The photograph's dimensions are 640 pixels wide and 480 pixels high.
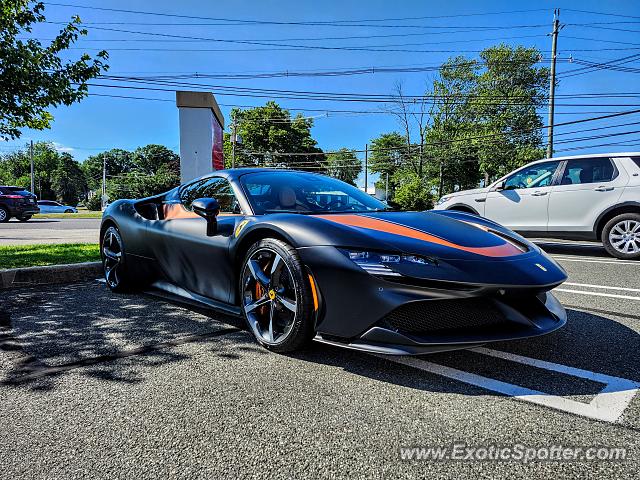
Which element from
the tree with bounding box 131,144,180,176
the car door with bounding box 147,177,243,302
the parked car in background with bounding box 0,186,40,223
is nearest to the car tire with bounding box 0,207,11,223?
the parked car in background with bounding box 0,186,40,223

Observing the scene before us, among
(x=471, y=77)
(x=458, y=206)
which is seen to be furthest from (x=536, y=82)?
(x=458, y=206)

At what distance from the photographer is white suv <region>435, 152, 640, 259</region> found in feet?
20.7

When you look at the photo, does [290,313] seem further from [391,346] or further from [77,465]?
[77,465]

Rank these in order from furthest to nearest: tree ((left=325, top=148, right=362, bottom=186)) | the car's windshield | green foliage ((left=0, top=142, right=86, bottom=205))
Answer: green foliage ((left=0, top=142, right=86, bottom=205)) < tree ((left=325, top=148, right=362, bottom=186)) < the car's windshield

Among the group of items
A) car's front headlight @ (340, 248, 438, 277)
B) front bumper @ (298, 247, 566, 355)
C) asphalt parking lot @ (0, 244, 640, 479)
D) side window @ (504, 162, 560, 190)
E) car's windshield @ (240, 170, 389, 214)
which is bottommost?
asphalt parking lot @ (0, 244, 640, 479)

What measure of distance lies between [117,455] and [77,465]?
12 cm

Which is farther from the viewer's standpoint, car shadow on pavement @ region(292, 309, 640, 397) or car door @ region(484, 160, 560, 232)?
car door @ region(484, 160, 560, 232)

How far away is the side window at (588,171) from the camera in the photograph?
21.4ft

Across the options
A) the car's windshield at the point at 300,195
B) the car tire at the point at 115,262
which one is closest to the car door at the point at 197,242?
the car's windshield at the point at 300,195

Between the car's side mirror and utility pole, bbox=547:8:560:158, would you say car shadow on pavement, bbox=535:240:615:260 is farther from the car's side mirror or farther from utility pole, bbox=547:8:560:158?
utility pole, bbox=547:8:560:158

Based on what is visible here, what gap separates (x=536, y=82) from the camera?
3928 centimetres

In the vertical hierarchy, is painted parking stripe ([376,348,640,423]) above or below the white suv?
below

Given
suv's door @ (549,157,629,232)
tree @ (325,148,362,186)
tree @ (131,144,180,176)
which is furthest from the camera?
tree @ (131,144,180,176)

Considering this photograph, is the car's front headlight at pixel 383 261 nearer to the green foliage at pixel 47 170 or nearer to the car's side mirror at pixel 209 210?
the car's side mirror at pixel 209 210
